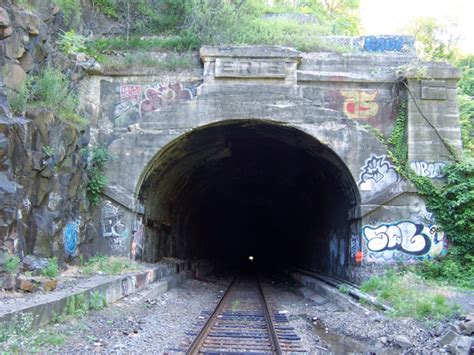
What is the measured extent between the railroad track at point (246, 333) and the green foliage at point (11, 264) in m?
2.95

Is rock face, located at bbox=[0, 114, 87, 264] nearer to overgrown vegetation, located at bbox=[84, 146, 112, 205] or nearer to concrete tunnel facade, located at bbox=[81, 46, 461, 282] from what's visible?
overgrown vegetation, located at bbox=[84, 146, 112, 205]

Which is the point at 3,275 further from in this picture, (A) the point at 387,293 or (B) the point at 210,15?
(B) the point at 210,15

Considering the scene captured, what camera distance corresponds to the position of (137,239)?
13312 mm

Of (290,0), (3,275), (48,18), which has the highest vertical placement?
(290,0)

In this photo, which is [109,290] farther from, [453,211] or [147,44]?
[453,211]

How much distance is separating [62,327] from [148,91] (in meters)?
8.10

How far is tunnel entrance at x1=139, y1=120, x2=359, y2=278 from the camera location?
14.1 metres

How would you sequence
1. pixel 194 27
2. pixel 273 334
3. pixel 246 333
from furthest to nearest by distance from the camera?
pixel 194 27, pixel 246 333, pixel 273 334

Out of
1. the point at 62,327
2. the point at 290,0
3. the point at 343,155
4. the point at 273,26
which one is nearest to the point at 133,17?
the point at 273,26

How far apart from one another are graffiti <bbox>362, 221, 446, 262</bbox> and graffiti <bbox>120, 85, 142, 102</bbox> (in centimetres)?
689

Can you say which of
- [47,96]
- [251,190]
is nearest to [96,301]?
[47,96]

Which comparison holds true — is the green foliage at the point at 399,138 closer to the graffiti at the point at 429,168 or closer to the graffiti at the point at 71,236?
the graffiti at the point at 429,168

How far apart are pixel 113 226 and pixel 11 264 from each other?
17.3ft

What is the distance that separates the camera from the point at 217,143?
1552 centimetres
